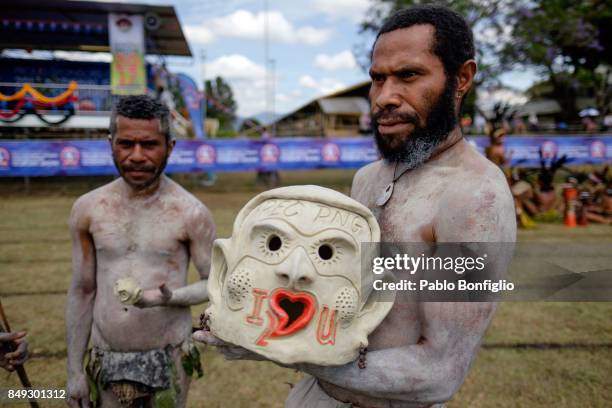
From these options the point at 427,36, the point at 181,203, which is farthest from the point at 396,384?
the point at 181,203

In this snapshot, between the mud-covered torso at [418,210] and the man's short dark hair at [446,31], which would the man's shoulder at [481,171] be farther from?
the man's short dark hair at [446,31]


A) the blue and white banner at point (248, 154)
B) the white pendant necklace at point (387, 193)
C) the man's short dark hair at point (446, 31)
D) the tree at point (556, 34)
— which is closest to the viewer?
the man's short dark hair at point (446, 31)

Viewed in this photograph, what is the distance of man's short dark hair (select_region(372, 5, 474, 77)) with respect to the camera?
1.55 m

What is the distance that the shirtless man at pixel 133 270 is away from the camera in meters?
2.45

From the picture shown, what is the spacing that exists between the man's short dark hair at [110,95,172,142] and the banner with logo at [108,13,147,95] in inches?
617

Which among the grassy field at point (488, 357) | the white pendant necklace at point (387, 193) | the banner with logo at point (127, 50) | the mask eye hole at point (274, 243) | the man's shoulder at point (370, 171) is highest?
the banner with logo at point (127, 50)

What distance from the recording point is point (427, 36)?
154 centimetres

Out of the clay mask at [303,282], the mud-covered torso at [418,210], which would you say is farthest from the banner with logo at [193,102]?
the clay mask at [303,282]

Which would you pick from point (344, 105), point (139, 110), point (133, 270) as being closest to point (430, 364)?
point (133, 270)

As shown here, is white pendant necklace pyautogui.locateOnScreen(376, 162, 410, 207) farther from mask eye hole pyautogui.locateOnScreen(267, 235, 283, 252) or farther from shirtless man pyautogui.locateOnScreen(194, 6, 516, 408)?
mask eye hole pyautogui.locateOnScreen(267, 235, 283, 252)

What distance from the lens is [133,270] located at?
2.49 meters

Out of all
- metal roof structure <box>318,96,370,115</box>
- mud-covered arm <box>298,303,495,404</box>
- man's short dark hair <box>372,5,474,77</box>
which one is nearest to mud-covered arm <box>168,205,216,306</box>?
mud-covered arm <box>298,303,495,404</box>

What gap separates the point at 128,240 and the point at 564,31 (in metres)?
22.5

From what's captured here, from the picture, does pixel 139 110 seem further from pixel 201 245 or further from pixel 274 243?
pixel 274 243
